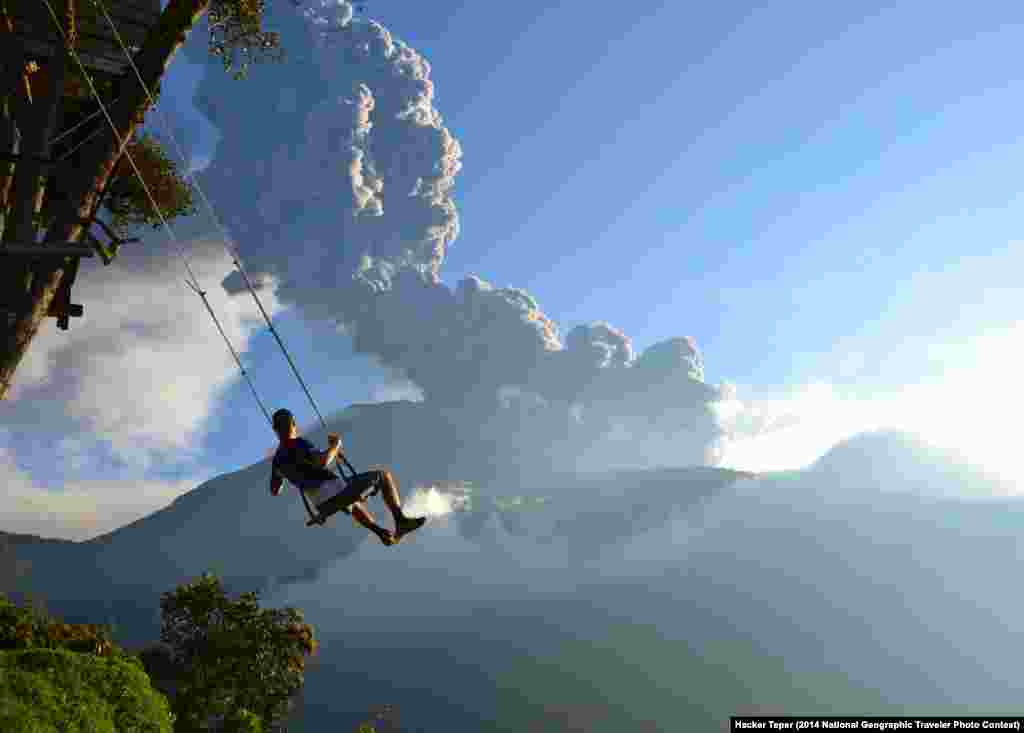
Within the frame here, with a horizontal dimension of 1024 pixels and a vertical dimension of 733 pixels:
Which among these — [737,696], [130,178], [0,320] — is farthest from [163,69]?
[737,696]

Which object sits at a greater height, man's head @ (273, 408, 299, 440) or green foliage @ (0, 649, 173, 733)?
man's head @ (273, 408, 299, 440)

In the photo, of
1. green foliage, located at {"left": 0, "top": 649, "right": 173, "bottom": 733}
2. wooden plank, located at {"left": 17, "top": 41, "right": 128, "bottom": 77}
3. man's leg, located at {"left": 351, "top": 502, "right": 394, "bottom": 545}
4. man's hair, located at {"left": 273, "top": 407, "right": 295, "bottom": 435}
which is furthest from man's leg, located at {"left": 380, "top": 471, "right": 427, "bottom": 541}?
wooden plank, located at {"left": 17, "top": 41, "right": 128, "bottom": 77}

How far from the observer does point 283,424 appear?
28.3 feet

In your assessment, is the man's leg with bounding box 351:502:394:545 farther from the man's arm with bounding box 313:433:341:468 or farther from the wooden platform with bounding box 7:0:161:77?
the wooden platform with bounding box 7:0:161:77

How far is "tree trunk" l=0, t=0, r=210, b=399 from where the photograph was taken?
268 inches

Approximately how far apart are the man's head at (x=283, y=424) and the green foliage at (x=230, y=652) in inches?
813

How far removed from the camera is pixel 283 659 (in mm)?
27562

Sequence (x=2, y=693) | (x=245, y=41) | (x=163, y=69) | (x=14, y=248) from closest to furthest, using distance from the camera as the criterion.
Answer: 1. (x=14, y=248)
2. (x=163, y=69)
3. (x=2, y=693)
4. (x=245, y=41)

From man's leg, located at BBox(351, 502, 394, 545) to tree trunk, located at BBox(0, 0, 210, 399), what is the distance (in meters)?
3.88

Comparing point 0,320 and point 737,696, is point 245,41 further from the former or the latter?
point 737,696

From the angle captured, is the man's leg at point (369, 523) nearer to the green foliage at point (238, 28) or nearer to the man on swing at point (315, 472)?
the man on swing at point (315, 472)

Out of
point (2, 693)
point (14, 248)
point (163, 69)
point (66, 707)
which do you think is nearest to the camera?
point (14, 248)

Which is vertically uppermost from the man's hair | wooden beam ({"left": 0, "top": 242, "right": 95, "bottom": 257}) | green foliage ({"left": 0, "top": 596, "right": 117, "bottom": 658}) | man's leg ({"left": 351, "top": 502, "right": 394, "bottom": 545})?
wooden beam ({"left": 0, "top": 242, "right": 95, "bottom": 257})

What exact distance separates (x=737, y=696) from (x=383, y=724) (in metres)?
95.2
